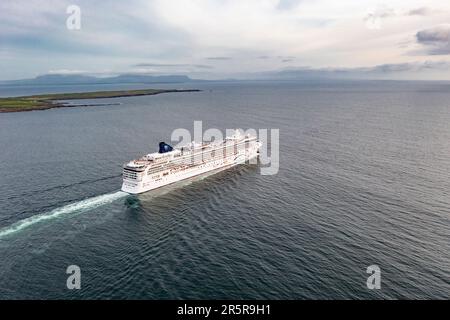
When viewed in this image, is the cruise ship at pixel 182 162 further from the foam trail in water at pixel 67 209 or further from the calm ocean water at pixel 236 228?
the foam trail in water at pixel 67 209

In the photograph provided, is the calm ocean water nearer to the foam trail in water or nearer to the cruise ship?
the foam trail in water

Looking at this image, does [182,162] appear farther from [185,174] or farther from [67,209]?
[67,209]

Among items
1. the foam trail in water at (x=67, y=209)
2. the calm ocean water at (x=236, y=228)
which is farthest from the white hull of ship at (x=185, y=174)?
the foam trail in water at (x=67, y=209)

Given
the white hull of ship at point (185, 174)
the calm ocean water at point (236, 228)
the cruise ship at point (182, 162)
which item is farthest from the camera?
the cruise ship at point (182, 162)

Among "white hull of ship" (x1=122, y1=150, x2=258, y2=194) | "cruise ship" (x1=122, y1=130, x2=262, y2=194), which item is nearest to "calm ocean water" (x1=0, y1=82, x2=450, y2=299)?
"white hull of ship" (x1=122, y1=150, x2=258, y2=194)

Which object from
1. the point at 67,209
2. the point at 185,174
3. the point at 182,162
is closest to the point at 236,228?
the point at 67,209
